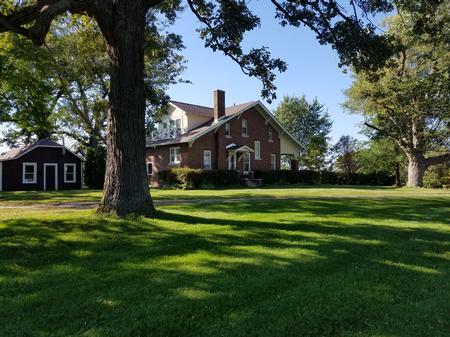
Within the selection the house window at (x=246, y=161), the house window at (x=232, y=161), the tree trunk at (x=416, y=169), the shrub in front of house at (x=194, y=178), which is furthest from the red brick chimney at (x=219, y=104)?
the tree trunk at (x=416, y=169)

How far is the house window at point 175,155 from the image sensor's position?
34188mm

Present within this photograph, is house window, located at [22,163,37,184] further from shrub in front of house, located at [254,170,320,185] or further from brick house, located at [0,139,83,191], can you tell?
shrub in front of house, located at [254,170,320,185]

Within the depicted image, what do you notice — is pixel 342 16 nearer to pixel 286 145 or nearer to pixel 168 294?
pixel 168 294

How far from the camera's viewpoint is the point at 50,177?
3281 centimetres

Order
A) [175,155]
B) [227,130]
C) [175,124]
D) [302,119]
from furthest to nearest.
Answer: [302,119] < [175,124] < [227,130] < [175,155]

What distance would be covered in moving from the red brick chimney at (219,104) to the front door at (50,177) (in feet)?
46.2

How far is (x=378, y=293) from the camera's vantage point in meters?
5.01

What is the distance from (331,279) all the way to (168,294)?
2.25 m

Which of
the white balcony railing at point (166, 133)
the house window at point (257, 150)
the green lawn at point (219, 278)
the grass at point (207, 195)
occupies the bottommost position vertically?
the green lawn at point (219, 278)

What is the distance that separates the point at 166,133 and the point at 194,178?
427 inches

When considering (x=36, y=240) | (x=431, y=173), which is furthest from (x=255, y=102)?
(x=36, y=240)

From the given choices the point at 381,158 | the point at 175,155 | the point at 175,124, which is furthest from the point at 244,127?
the point at 381,158

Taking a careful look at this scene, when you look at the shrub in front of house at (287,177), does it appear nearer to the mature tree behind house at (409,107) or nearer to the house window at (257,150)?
the house window at (257,150)

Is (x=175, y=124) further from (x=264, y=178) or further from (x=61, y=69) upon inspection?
(x=61, y=69)
